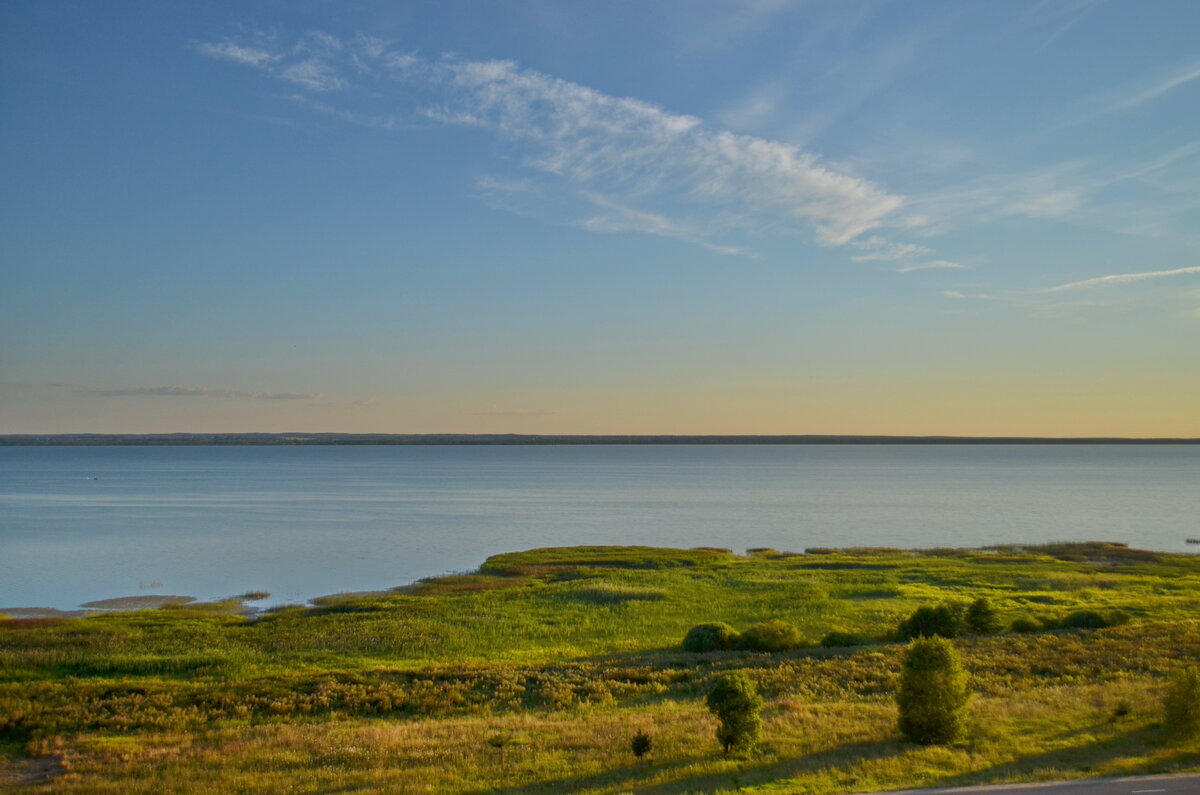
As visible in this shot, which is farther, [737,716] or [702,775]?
[737,716]

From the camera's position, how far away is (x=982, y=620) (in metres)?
40.5

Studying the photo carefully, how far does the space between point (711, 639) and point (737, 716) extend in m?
18.8

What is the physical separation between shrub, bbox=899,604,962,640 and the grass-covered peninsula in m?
0.34

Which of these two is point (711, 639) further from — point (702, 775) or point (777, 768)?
point (702, 775)

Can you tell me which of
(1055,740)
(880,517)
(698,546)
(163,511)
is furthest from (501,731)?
(163,511)

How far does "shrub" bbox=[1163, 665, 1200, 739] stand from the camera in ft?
64.6

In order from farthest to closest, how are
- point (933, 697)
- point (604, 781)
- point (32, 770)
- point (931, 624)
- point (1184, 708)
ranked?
1. point (931, 624)
2. point (32, 770)
3. point (933, 697)
4. point (1184, 708)
5. point (604, 781)

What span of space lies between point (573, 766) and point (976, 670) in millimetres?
17993

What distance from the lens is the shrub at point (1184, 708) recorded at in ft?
64.6

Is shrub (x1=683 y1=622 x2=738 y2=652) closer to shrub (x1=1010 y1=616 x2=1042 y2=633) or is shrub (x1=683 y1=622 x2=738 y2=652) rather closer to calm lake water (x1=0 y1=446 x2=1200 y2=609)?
shrub (x1=1010 y1=616 x2=1042 y2=633)

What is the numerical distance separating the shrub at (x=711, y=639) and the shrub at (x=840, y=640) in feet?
14.1

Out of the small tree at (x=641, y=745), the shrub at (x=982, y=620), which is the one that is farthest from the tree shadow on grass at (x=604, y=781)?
the shrub at (x=982, y=620)

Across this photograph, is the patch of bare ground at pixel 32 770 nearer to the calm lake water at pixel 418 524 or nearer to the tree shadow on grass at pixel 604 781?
the tree shadow on grass at pixel 604 781

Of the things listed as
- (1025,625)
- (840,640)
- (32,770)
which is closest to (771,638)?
(840,640)
